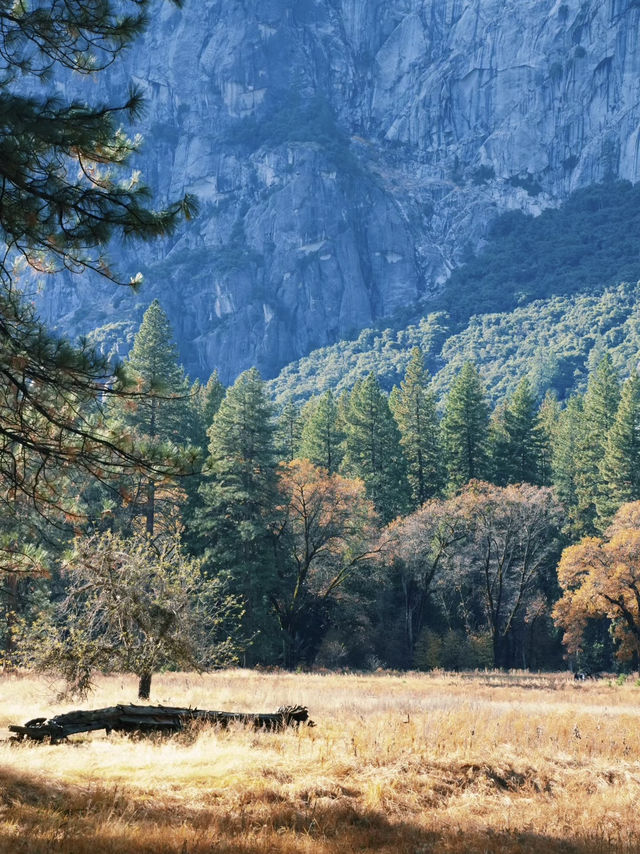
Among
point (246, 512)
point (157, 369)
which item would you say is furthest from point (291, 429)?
point (246, 512)

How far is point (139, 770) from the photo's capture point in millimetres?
8641

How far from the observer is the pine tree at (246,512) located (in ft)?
125

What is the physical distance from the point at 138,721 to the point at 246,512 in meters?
28.5

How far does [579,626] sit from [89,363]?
4095 centimetres

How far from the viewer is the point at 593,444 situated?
187 feet

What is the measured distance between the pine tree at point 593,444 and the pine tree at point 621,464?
0.82 meters

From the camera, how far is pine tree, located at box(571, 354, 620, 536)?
178ft

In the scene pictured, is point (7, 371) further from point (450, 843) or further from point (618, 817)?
point (618, 817)

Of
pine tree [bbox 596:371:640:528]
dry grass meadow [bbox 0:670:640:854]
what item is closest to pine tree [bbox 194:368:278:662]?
pine tree [bbox 596:371:640:528]

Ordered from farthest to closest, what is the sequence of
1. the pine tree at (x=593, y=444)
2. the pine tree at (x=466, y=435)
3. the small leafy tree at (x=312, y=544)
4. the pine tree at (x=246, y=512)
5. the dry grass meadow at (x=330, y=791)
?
the pine tree at (x=466, y=435) → the pine tree at (x=593, y=444) → the small leafy tree at (x=312, y=544) → the pine tree at (x=246, y=512) → the dry grass meadow at (x=330, y=791)

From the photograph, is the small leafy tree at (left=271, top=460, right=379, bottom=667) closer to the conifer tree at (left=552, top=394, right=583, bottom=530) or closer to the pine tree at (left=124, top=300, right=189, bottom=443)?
the pine tree at (left=124, top=300, right=189, bottom=443)

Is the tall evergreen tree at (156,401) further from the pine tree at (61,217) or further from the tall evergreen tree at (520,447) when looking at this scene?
the pine tree at (61,217)

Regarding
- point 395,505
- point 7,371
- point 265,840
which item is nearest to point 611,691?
point 395,505

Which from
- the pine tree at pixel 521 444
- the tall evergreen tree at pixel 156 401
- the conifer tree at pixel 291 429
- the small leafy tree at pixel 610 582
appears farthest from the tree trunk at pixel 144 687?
the conifer tree at pixel 291 429
